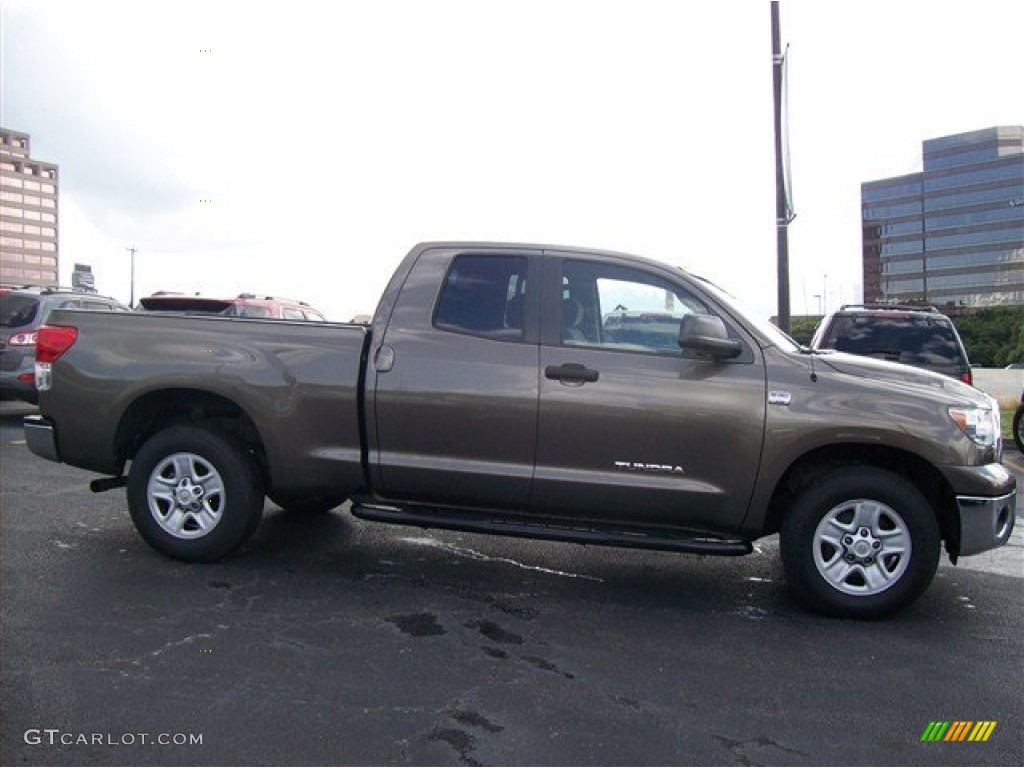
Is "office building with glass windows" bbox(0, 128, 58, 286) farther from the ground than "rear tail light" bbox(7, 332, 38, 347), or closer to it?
farther from the ground

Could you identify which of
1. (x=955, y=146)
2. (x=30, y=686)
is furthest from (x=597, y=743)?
(x=955, y=146)

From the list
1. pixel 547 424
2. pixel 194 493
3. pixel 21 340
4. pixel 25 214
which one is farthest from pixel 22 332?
pixel 25 214

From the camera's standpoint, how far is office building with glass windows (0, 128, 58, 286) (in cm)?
2981

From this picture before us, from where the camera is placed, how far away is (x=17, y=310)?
10930 millimetres

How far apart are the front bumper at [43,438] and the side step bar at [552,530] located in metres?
2.05

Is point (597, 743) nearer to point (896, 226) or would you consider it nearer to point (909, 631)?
point (909, 631)

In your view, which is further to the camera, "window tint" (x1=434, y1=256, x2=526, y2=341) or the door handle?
"window tint" (x1=434, y1=256, x2=526, y2=341)

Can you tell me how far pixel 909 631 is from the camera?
434cm

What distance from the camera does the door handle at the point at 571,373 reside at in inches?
181

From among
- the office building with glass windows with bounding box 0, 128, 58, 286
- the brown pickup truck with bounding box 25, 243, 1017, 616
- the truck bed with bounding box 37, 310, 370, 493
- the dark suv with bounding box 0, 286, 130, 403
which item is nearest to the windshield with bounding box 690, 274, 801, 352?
the brown pickup truck with bounding box 25, 243, 1017, 616

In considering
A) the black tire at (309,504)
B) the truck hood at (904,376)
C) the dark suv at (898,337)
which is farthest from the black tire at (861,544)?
the dark suv at (898,337)

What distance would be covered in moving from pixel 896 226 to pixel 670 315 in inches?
1037

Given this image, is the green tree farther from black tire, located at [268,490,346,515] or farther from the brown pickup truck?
black tire, located at [268,490,346,515]

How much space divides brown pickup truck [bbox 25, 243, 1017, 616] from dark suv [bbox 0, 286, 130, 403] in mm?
5850
